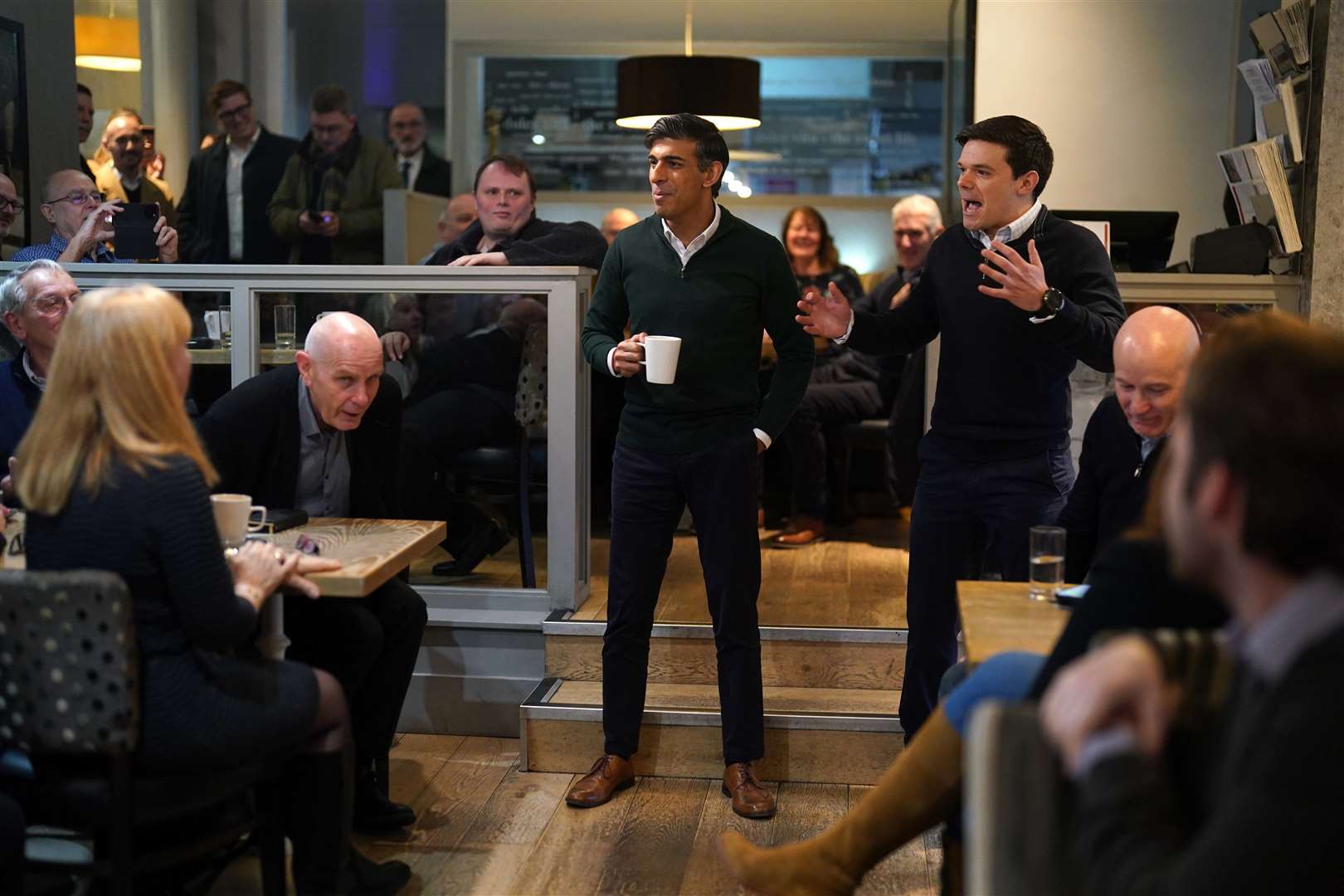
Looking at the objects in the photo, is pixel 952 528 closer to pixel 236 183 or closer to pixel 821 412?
pixel 821 412

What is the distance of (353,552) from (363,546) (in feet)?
0.24

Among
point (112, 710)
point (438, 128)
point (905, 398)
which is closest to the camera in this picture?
point (112, 710)

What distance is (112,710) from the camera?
221 cm

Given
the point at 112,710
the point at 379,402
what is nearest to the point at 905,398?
the point at 379,402

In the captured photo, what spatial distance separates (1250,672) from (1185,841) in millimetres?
180

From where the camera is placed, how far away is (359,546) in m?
2.96

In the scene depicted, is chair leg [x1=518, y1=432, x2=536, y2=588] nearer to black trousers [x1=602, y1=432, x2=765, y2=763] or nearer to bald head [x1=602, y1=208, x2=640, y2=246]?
black trousers [x1=602, y1=432, x2=765, y2=763]

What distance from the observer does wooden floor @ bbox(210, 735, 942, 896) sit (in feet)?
10.2

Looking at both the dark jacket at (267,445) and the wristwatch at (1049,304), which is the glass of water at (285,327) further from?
the wristwatch at (1049,304)

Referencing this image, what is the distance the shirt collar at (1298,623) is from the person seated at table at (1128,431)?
53.4 inches

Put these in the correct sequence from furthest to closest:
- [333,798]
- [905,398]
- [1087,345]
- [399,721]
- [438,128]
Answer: [438,128] → [905,398] → [399,721] → [1087,345] → [333,798]

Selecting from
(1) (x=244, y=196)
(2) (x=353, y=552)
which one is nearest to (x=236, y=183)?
(1) (x=244, y=196)

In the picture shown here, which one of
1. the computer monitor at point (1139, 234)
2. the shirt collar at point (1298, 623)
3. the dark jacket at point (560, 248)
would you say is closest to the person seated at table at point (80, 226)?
the dark jacket at point (560, 248)

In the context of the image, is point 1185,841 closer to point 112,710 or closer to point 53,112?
point 112,710
